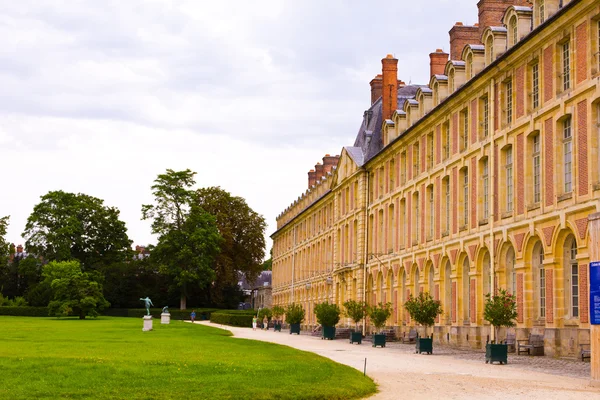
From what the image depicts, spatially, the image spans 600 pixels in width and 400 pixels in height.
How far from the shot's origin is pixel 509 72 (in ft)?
104

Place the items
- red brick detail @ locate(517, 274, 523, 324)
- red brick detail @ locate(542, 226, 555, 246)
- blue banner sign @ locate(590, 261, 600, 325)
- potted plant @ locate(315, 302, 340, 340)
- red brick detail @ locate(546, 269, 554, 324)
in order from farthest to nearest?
potted plant @ locate(315, 302, 340, 340), red brick detail @ locate(517, 274, 523, 324), red brick detail @ locate(542, 226, 555, 246), red brick detail @ locate(546, 269, 554, 324), blue banner sign @ locate(590, 261, 600, 325)

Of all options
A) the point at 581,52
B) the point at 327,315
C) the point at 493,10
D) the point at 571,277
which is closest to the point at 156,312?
the point at 327,315

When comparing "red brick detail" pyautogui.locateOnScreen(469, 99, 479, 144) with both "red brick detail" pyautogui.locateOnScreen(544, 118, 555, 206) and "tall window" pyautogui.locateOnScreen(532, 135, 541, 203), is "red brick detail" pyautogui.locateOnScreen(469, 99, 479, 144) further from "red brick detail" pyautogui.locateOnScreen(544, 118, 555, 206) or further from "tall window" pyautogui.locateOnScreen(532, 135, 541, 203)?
"red brick detail" pyautogui.locateOnScreen(544, 118, 555, 206)

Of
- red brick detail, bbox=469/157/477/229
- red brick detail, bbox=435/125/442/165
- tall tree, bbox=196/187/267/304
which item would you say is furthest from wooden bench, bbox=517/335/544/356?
tall tree, bbox=196/187/267/304

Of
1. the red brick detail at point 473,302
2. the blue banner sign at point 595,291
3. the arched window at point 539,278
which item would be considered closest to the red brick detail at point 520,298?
the arched window at point 539,278

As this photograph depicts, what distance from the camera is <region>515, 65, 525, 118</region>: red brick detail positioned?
3038 cm

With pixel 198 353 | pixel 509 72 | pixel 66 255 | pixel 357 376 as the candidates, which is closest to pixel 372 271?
pixel 509 72

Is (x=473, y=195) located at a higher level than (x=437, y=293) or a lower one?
higher

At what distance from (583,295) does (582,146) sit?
14.4ft

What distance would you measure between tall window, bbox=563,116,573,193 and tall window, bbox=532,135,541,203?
1883mm

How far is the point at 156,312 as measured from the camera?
87.2m

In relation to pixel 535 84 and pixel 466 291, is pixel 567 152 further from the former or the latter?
pixel 466 291

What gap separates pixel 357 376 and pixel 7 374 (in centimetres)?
672

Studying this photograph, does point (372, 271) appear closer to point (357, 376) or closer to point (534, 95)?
point (534, 95)
